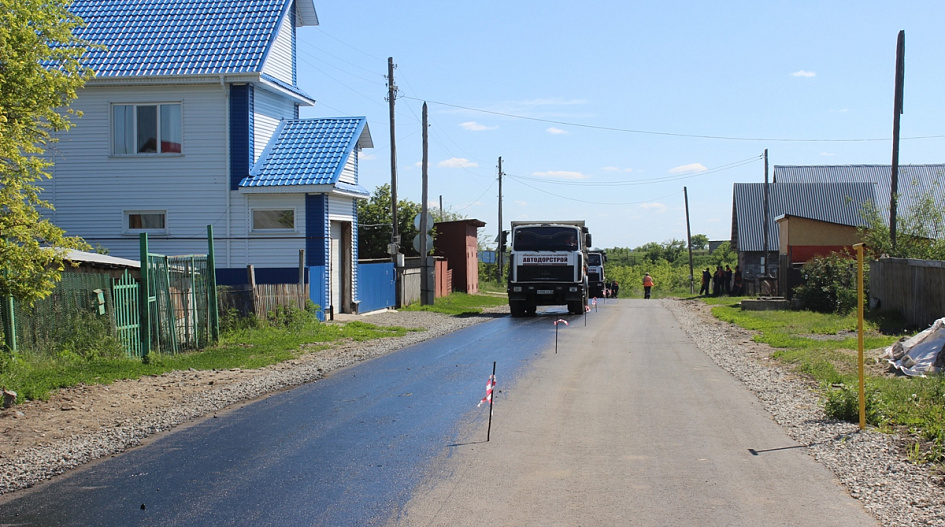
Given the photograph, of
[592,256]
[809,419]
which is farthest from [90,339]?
[592,256]

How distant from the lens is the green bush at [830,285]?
2455 cm

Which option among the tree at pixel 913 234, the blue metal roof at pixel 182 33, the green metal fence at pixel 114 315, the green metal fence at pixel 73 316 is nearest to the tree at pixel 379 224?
the blue metal roof at pixel 182 33

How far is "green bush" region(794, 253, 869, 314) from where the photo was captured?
24.5 metres

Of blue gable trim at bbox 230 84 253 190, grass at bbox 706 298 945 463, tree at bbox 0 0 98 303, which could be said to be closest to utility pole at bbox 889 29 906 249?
→ grass at bbox 706 298 945 463

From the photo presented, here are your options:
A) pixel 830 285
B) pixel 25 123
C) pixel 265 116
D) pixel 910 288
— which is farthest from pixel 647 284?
pixel 25 123

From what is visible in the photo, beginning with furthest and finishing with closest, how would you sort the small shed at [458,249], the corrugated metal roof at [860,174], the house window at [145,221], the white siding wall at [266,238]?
the corrugated metal roof at [860,174] < the small shed at [458,249] < the house window at [145,221] < the white siding wall at [266,238]

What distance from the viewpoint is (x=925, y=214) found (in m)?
26.0

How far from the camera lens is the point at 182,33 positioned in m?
24.4

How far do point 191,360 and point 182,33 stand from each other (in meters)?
13.7

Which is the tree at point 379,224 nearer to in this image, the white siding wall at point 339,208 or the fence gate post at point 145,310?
the white siding wall at point 339,208

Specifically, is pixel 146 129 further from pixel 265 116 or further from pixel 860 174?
pixel 860 174

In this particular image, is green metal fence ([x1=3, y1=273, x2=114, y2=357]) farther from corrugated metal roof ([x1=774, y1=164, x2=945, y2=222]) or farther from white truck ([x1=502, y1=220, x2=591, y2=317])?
corrugated metal roof ([x1=774, y1=164, x2=945, y2=222])

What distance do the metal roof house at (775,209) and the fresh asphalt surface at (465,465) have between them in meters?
39.4

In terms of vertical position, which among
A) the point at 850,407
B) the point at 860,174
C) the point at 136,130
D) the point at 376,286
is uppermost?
the point at 860,174
